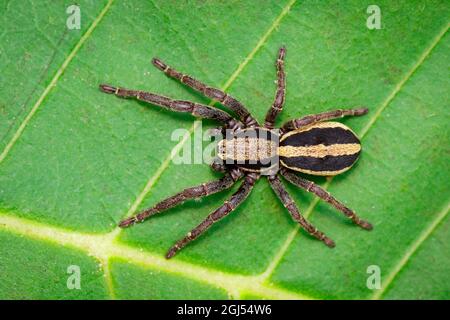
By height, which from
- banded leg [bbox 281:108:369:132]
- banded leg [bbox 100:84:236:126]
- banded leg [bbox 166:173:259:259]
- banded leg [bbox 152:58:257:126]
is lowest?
banded leg [bbox 166:173:259:259]

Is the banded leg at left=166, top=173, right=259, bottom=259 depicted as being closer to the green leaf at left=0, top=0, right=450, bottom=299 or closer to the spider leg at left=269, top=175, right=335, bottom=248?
the green leaf at left=0, top=0, right=450, bottom=299

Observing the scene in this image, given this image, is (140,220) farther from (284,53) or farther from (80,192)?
(284,53)

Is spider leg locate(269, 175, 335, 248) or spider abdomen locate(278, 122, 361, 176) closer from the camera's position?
spider abdomen locate(278, 122, 361, 176)

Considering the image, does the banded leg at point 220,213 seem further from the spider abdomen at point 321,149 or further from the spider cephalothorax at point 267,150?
the spider abdomen at point 321,149

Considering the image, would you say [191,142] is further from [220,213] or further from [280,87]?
[280,87]

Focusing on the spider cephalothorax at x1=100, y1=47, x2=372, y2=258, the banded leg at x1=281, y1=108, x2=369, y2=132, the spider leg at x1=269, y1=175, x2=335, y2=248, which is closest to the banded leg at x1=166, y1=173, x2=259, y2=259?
the spider cephalothorax at x1=100, y1=47, x2=372, y2=258

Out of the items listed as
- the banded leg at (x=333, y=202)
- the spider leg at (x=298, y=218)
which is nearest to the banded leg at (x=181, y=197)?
the spider leg at (x=298, y=218)

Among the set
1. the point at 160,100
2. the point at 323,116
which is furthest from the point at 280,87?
the point at 160,100
